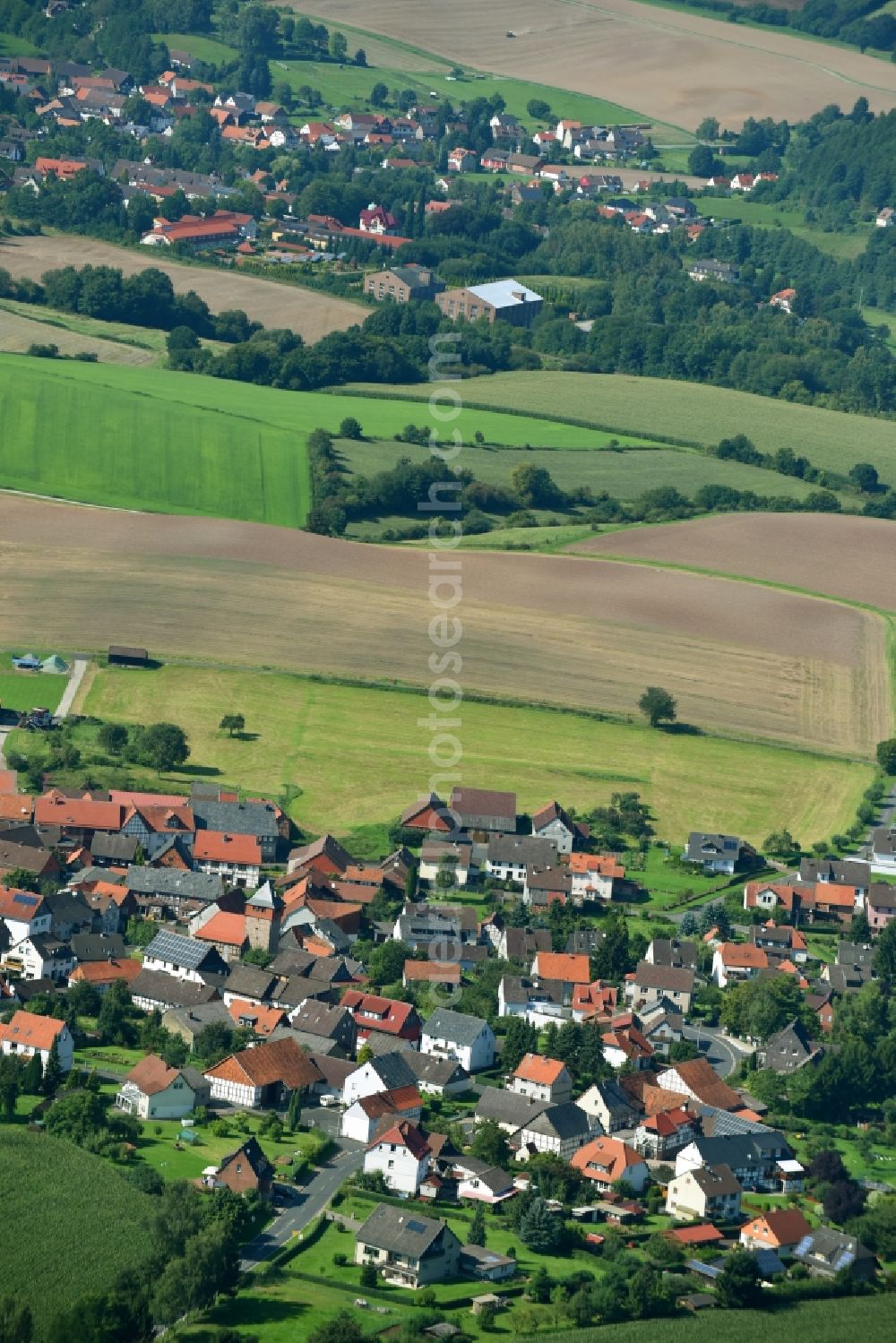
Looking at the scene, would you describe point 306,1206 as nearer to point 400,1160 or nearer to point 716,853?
point 400,1160

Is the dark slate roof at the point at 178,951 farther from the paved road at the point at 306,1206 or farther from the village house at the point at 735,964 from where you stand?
the village house at the point at 735,964

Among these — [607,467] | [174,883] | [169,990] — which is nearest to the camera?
[169,990]

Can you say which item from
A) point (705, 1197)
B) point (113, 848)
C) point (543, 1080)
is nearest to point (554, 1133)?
point (543, 1080)

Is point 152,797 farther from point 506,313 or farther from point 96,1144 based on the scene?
point 506,313

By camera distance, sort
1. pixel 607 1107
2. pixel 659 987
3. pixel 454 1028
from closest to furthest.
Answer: pixel 607 1107
pixel 454 1028
pixel 659 987

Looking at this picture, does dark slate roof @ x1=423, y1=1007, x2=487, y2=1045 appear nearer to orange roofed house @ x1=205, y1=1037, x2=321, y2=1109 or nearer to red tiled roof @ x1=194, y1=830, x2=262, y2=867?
orange roofed house @ x1=205, y1=1037, x2=321, y2=1109

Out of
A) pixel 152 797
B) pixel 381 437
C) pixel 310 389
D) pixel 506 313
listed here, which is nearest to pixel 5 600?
pixel 152 797

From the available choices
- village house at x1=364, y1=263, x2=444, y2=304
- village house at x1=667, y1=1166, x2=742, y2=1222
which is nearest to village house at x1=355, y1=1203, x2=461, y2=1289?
village house at x1=667, y1=1166, x2=742, y2=1222

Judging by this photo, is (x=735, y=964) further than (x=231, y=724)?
No

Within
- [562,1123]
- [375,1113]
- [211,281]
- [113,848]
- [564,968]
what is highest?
[562,1123]
